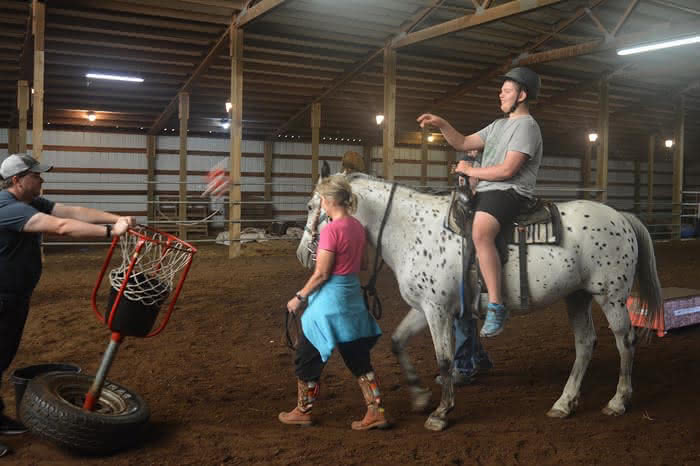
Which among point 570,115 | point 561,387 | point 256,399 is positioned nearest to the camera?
point 256,399

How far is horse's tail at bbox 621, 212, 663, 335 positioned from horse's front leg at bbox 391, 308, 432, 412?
149cm

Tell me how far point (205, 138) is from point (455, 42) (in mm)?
8389

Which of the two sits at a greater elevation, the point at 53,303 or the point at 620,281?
the point at 620,281

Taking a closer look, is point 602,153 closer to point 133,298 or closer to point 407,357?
point 407,357

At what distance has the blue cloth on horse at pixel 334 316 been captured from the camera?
3178 millimetres

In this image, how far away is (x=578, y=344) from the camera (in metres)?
3.88

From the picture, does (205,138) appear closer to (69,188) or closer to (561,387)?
(69,188)

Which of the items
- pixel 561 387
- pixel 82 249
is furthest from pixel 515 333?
pixel 82 249

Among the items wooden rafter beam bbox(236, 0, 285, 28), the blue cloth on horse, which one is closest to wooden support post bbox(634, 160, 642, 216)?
wooden rafter beam bbox(236, 0, 285, 28)

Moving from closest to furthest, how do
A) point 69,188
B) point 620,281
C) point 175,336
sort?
1. point 620,281
2. point 175,336
3. point 69,188

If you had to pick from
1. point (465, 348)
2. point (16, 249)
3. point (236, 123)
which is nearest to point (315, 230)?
point (465, 348)

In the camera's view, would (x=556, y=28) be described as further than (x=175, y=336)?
Yes

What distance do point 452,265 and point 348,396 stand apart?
3.88 ft

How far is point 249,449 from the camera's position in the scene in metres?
3.07
